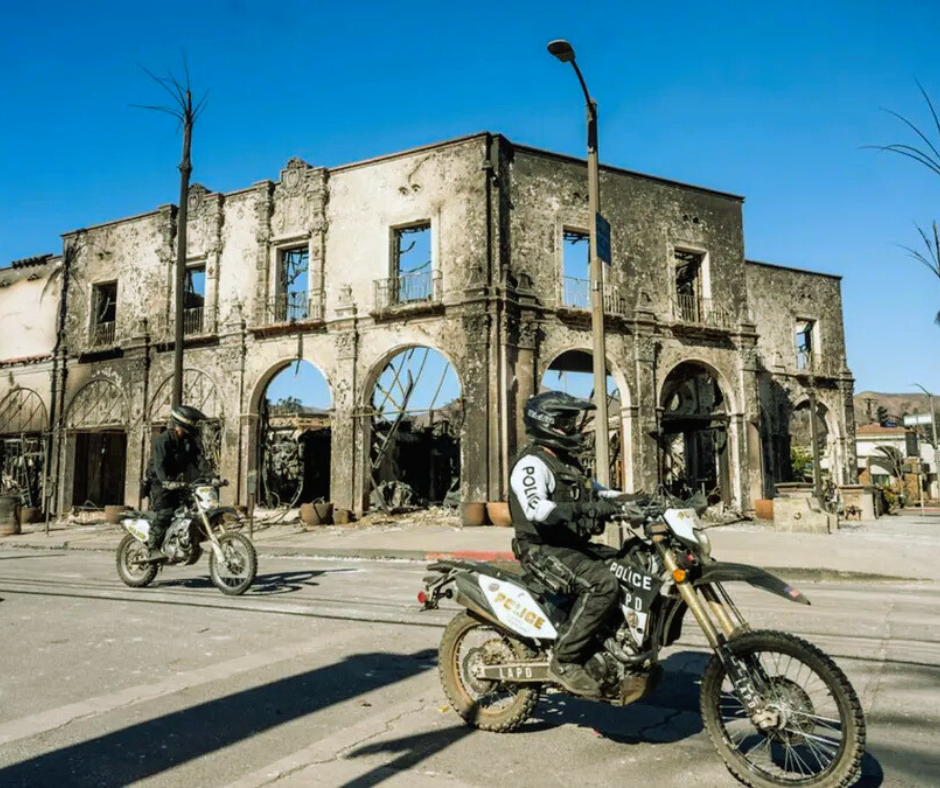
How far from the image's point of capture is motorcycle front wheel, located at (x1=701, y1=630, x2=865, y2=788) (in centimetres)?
261

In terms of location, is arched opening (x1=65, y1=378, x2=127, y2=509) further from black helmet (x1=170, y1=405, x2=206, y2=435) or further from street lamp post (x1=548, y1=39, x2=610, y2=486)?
street lamp post (x1=548, y1=39, x2=610, y2=486)

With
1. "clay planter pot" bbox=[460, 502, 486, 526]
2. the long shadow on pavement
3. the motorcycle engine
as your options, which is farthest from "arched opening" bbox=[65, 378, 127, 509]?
the long shadow on pavement

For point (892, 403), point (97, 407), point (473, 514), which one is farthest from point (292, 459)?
point (892, 403)

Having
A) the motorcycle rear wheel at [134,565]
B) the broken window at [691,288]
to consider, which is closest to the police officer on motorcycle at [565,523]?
the motorcycle rear wheel at [134,565]

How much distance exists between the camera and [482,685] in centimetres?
362

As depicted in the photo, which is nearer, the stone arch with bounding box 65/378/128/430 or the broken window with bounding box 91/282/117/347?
the stone arch with bounding box 65/378/128/430

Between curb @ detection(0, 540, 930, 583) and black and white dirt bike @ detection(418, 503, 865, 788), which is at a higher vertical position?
black and white dirt bike @ detection(418, 503, 865, 788)

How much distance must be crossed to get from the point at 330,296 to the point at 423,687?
1828cm

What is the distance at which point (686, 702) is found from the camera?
3.92 metres

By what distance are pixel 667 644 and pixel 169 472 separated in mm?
6608

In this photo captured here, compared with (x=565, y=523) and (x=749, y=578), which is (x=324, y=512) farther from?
(x=749, y=578)

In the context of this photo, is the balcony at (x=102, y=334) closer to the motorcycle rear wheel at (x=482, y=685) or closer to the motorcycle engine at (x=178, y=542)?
the motorcycle engine at (x=178, y=542)

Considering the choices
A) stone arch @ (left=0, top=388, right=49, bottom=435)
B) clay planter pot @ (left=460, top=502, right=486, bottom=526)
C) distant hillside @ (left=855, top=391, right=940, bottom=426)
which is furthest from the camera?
distant hillside @ (left=855, top=391, right=940, bottom=426)

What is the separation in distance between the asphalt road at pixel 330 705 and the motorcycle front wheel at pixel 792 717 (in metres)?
0.18
